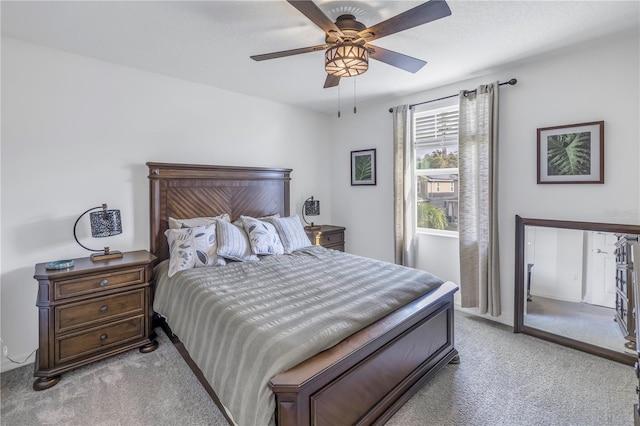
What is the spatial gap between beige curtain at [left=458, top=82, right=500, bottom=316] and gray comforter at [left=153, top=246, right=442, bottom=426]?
1.09m

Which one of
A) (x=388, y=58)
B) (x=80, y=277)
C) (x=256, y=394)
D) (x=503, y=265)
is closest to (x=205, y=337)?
(x=256, y=394)

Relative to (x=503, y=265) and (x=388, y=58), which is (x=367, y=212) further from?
(x=388, y=58)

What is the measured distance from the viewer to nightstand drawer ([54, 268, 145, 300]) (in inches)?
87.0

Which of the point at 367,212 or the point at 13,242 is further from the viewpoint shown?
the point at 367,212

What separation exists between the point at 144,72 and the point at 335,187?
291 centimetres

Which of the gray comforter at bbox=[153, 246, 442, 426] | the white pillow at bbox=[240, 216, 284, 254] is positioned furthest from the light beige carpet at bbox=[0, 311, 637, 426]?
the white pillow at bbox=[240, 216, 284, 254]

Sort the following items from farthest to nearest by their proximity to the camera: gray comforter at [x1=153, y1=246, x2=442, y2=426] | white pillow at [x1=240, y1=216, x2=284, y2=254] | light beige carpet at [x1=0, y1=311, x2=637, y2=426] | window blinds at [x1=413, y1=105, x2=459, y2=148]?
window blinds at [x1=413, y1=105, x2=459, y2=148] → white pillow at [x1=240, y1=216, x2=284, y2=254] → light beige carpet at [x1=0, y1=311, x2=637, y2=426] → gray comforter at [x1=153, y1=246, x2=442, y2=426]

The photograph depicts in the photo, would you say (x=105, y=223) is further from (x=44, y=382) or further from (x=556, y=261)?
(x=556, y=261)

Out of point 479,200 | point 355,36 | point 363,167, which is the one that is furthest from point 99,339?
point 479,200

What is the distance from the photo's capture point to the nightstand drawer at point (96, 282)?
2209 millimetres

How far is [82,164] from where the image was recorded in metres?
2.71

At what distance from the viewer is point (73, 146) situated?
267cm

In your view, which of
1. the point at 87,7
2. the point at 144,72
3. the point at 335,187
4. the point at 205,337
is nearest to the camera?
the point at 205,337

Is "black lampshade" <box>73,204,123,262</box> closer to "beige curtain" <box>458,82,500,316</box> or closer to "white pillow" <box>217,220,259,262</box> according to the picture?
"white pillow" <box>217,220,259,262</box>
